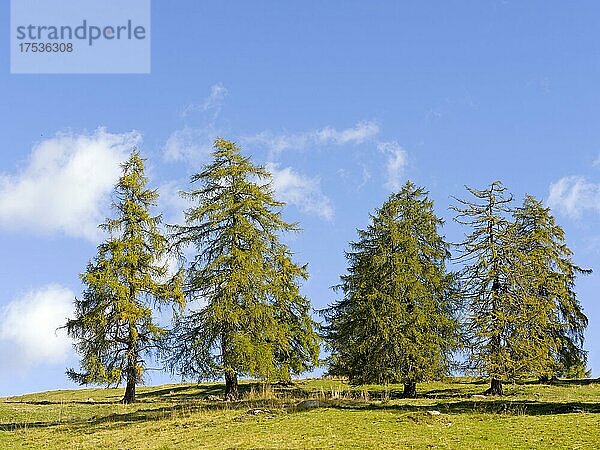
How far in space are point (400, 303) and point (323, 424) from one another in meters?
13.7

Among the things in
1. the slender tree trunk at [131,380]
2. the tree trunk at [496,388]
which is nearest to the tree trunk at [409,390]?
the tree trunk at [496,388]

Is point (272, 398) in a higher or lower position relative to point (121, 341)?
lower

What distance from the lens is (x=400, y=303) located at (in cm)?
3753

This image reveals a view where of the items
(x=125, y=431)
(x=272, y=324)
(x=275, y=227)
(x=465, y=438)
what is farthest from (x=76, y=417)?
(x=465, y=438)

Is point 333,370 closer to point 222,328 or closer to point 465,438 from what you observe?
point 222,328

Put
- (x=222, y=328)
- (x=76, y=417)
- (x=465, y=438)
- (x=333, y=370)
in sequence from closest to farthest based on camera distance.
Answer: (x=465, y=438), (x=76, y=417), (x=222, y=328), (x=333, y=370)

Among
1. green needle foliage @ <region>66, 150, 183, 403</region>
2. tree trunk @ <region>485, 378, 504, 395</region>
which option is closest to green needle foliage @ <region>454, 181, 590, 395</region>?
tree trunk @ <region>485, 378, 504, 395</region>

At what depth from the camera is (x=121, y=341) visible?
42188 millimetres

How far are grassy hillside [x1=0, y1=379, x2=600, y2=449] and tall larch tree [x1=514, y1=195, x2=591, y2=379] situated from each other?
10.9ft

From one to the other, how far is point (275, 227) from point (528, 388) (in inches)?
729

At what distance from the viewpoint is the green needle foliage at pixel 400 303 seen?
3725cm

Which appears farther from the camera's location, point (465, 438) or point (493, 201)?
point (493, 201)

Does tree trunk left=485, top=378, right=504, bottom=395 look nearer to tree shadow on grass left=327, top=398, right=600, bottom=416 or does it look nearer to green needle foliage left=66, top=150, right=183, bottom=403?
tree shadow on grass left=327, top=398, right=600, bottom=416

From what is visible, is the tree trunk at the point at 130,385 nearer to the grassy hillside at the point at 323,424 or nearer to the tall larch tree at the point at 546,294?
the grassy hillside at the point at 323,424
